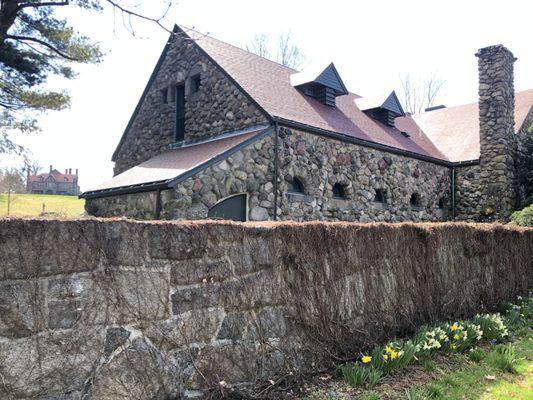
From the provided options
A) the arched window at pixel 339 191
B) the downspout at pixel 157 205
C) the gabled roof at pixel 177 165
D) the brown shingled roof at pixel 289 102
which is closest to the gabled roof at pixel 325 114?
the brown shingled roof at pixel 289 102

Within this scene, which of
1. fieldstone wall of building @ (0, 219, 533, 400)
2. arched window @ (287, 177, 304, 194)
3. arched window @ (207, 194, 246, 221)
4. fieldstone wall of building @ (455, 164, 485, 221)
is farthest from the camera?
fieldstone wall of building @ (455, 164, 485, 221)

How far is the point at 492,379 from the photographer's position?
17.8 ft

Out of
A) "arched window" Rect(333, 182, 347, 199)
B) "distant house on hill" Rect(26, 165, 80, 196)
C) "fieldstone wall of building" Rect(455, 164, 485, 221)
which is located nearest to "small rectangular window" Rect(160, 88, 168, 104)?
"arched window" Rect(333, 182, 347, 199)

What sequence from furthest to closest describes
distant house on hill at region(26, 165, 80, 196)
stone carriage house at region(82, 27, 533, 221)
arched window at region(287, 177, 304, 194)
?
distant house on hill at region(26, 165, 80, 196)
arched window at region(287, 177, 304, 194)
stone carriage house at region(82, 27, 533, 221)

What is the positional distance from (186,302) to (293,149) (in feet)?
29.6

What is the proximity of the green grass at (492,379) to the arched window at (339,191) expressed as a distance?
8.26m

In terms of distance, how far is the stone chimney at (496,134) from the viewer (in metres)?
18.5

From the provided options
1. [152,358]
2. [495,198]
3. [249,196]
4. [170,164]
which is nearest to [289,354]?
[152,358]

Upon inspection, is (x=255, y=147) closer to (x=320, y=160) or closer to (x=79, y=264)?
(x=320, y=160)

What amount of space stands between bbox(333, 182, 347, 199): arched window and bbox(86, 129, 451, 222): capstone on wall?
0.11 meters

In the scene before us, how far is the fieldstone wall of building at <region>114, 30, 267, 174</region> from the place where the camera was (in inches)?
545

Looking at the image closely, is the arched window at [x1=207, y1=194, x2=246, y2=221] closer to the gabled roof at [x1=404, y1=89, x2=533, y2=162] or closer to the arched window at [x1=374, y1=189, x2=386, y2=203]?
the arched window at [x1=374, y1=189, x2=386, y2=203]

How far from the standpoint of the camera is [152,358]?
13.1ft

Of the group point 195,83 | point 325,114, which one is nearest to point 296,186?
point 325,114
